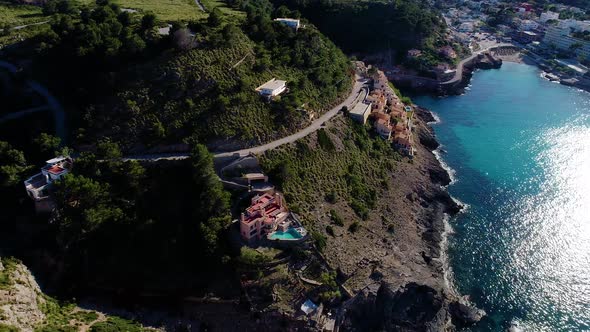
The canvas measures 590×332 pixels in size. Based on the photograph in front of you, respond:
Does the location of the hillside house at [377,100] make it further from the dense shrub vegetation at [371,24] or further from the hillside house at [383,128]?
the dense shrub vegetation at [371,24]

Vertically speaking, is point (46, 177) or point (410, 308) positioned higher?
point (46, 177)

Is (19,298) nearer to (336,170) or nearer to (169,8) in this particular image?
(336,170)

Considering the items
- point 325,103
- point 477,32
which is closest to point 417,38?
point 477,32

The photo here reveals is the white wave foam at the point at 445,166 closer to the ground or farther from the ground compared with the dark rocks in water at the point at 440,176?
closer to the ground

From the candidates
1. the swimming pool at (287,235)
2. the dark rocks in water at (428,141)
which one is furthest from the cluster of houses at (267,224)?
the dark rocks in water at (428,141)

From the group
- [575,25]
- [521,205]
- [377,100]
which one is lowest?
[521,205]

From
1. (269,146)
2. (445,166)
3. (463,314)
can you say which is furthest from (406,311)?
(445,166)

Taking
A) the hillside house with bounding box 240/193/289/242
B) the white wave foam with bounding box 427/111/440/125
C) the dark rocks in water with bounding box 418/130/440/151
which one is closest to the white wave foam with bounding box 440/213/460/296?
the dark rocks in water with bounding box 418/130/440/151
